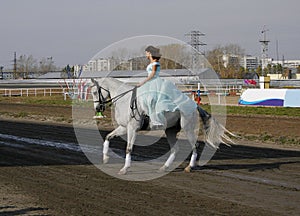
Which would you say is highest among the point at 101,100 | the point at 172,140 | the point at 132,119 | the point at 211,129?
the point at 101,100

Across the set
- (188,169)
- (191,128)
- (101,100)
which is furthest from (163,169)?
(101,100)

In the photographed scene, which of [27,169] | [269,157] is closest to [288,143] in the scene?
[269,157]

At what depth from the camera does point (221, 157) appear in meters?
13.2

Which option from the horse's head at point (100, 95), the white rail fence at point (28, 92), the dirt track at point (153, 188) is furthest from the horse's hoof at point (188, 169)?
the white rail fence at point (28, 92)

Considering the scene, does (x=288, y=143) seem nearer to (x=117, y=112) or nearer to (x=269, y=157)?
(x=269, y=157)

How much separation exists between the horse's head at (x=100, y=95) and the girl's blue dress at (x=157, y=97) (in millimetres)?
929

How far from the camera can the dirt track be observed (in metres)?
7.72

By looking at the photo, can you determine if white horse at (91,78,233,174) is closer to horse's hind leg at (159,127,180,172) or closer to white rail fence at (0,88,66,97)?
horse's hind leg at (159,127,180,172)

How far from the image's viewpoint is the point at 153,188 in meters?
9.30

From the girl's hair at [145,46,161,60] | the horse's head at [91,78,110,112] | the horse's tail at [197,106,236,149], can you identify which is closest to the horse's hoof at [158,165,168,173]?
the horse's tail at [197,106,236,149]

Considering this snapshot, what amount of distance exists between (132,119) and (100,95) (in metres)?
1.16

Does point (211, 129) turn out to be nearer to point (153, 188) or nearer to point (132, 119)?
point (132, 119)

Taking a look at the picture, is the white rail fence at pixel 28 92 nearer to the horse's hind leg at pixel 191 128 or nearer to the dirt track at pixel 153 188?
the dirt track at pixel 153 188

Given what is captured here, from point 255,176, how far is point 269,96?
2399 cm
